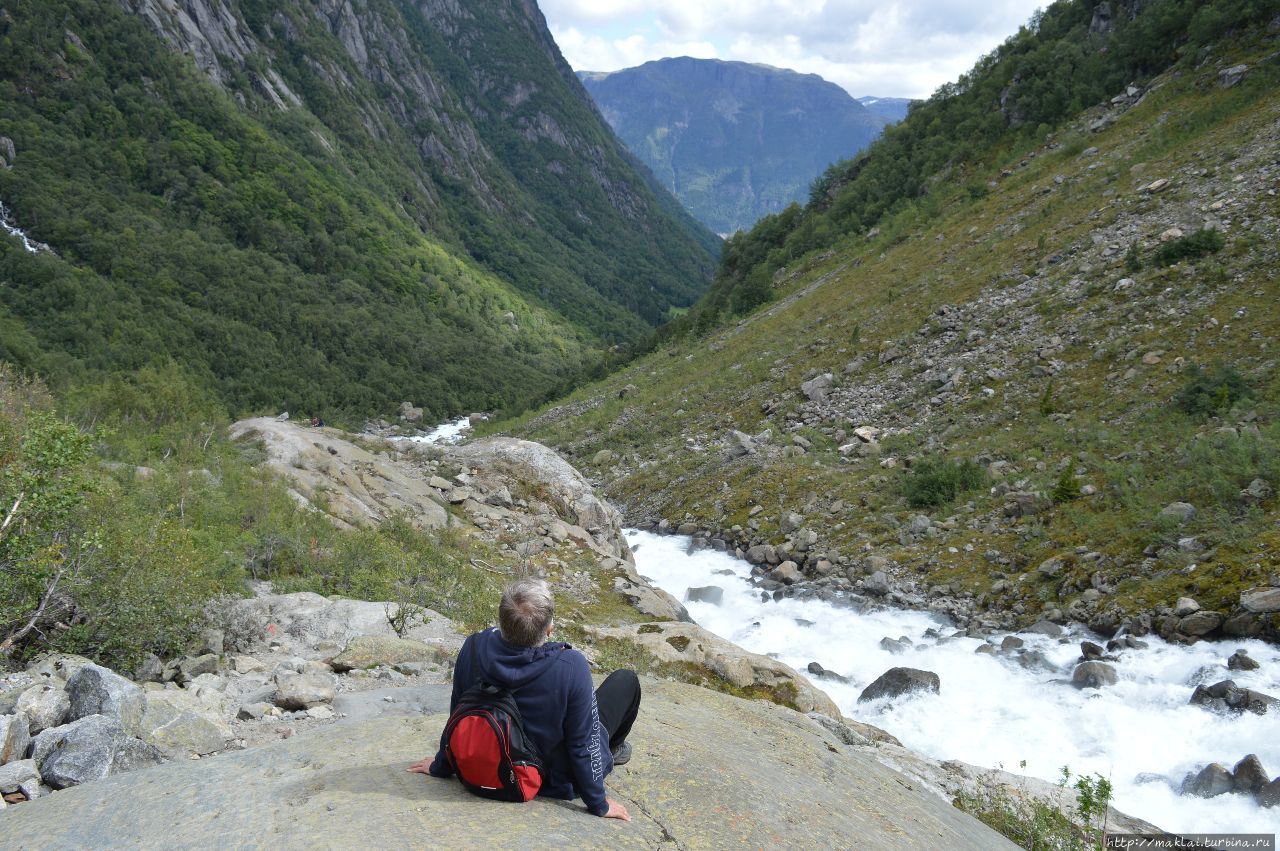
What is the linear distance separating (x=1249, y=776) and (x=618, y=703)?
688 cm

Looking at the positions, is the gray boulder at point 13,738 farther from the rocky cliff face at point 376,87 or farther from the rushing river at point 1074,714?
the rocky cliff face at point 376,87

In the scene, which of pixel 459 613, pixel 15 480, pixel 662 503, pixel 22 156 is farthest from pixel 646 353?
pixel 22 156

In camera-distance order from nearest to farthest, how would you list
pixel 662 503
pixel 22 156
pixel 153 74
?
pixel 662 503, pixel 22 156, pixel 153 74

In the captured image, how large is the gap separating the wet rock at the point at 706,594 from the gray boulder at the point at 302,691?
400 inches

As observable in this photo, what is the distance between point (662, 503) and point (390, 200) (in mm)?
134859

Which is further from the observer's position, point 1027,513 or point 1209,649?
point 1027,513

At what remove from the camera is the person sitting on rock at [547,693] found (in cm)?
346

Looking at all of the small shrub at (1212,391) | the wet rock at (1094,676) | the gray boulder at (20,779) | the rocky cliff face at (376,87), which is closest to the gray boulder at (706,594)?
the wet rock at (1094,676)

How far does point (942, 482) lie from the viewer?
49.5ft

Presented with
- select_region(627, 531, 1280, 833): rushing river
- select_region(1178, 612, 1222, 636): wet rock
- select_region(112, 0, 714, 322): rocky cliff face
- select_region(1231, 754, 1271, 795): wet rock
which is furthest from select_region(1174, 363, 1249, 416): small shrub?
select_region(112, 0, 714, 322): rocky cliff face

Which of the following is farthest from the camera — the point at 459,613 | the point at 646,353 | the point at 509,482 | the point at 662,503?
the point at 646,353

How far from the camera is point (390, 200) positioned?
136375 millimetres

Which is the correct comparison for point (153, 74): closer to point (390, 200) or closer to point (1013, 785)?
point (390, 200)

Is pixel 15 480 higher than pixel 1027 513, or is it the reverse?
pixel 15 480
